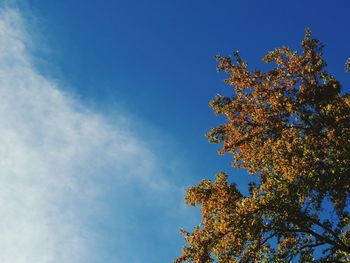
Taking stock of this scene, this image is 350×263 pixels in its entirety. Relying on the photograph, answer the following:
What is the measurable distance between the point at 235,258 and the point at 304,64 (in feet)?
44.4

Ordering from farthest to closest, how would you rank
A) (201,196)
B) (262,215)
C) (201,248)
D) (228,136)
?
(228,136) < (201,196) < (201,248) < (262,215)

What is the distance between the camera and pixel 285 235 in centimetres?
2200

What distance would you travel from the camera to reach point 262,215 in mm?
20766

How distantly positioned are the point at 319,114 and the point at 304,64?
451cm

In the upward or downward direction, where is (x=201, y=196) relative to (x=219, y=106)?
downward

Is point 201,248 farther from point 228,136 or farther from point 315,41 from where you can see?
point 315,41

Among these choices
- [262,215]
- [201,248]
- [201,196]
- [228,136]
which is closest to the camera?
[262,215]

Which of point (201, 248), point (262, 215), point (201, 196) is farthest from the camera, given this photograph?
point (201, 196)

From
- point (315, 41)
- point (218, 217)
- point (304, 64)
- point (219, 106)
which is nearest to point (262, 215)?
point (218, 217)

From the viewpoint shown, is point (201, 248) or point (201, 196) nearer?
point (201, 248)

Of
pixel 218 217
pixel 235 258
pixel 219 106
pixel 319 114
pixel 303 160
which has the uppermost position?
pixel 219 106

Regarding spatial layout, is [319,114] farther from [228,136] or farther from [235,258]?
[235,258]

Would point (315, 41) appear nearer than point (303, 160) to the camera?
No

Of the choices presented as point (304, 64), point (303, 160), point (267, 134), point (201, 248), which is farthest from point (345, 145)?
point (201, 248)
